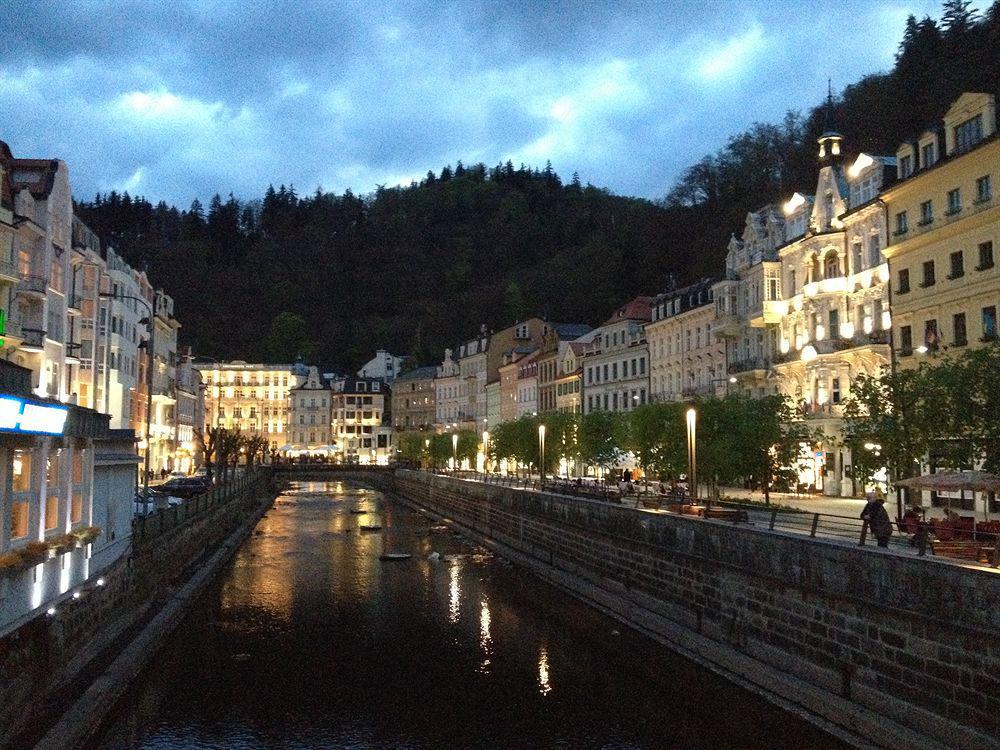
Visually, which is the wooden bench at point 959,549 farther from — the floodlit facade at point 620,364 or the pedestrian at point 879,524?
the floodlit facade at point 620,364

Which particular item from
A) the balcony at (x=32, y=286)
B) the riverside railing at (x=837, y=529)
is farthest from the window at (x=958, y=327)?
the balcony at (x=32, y=286)

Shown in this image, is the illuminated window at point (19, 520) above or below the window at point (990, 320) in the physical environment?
below

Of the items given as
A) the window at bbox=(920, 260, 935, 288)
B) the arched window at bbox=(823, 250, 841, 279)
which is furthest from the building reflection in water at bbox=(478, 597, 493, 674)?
the arched window at bbox=(823, 250, 841, 279)

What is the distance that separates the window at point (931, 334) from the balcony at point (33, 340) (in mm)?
46352

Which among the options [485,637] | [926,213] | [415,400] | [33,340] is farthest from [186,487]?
[415,400]

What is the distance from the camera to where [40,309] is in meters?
52.6

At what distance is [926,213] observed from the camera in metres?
42.1

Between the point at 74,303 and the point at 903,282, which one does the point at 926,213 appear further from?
the point at 74,303

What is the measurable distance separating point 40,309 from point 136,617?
32.5 meters

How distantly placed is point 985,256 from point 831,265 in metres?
14.5

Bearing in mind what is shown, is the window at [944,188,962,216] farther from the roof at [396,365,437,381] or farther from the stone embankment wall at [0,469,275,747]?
the roof at [396,365,437,381]

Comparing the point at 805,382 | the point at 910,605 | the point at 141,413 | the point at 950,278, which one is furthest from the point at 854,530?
the point at 141,413

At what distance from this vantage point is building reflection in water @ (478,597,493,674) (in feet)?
81.6

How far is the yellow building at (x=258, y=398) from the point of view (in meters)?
159
